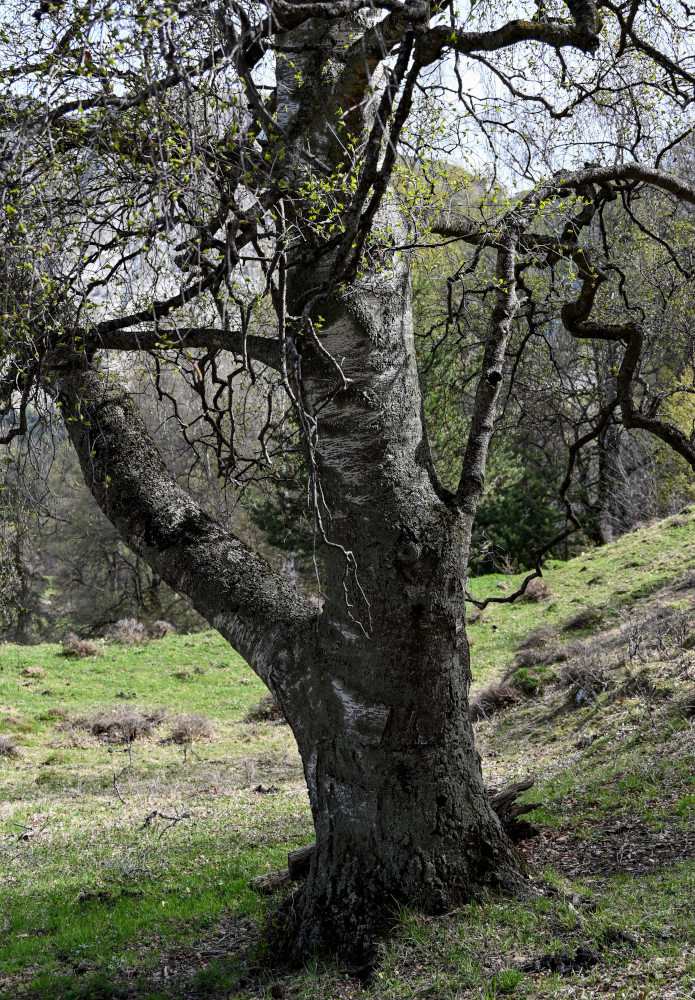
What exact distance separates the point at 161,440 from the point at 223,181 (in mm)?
21002

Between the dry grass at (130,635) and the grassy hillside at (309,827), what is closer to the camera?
the grassy hillside at (309,827)

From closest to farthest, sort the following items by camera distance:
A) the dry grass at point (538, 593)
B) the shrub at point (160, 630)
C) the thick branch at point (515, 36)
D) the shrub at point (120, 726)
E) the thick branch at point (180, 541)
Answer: the thick branch at point (515, 36), the thick branch at point (180, 541), the shrub at point (120, 726), the dry grass at point (538, 593), the shrub at point (160, 630)

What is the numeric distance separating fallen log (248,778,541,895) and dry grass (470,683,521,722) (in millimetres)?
5060

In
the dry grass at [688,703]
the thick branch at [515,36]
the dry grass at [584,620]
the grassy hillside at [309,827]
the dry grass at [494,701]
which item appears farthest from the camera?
the dry grass at [584,620]

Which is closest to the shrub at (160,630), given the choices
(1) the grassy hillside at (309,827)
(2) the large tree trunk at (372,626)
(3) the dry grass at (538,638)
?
(1) the grassy hillside at (309,827)

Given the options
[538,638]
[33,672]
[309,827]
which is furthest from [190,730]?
[538,638]

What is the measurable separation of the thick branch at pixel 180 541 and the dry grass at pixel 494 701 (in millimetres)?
6679

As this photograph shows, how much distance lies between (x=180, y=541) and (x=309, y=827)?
12.5ft

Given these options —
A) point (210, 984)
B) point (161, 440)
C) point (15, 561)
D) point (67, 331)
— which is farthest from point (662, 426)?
point (161, 440)

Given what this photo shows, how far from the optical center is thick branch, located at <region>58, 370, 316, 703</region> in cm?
450

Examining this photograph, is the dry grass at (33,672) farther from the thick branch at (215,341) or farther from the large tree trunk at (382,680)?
the large tree trunk at (382,680)

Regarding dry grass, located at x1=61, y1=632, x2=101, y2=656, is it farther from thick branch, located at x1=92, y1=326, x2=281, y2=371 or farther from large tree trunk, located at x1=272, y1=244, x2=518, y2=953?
large tree trunk, located at x1=272, y1=244, x2=518, y2=953

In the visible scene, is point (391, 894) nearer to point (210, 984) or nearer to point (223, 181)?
point (210, 984)

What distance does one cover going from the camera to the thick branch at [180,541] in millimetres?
4504
